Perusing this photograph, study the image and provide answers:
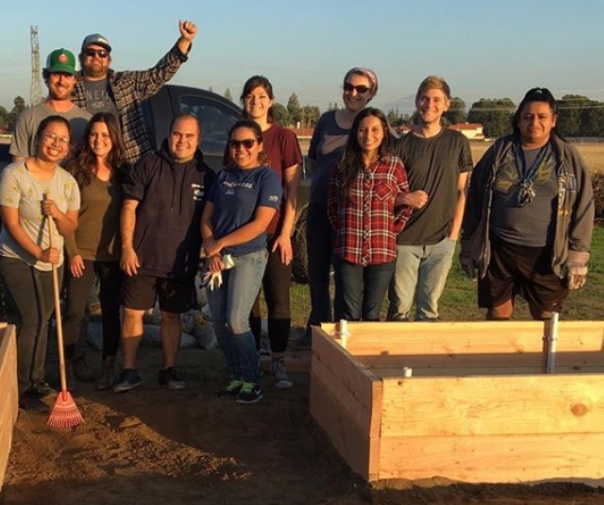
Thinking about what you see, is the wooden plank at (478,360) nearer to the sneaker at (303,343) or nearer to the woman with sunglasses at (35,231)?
the sneaker at (303,343)

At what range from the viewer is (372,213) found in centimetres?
511

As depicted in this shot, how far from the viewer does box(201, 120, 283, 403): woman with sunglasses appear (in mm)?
4992

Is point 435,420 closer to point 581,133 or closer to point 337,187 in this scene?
point 337,187

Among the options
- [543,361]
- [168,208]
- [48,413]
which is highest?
[168,208]

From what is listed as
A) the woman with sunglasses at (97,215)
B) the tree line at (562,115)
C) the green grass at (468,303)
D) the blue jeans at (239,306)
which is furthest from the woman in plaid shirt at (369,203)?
the tree line at (562,115)

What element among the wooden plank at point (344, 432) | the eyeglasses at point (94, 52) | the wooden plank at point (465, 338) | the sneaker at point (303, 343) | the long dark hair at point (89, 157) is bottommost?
the sneaker at point (303, 343)

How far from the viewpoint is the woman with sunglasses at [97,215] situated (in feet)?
17.1

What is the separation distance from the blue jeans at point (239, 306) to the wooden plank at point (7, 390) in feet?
4.26

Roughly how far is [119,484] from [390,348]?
1918mm

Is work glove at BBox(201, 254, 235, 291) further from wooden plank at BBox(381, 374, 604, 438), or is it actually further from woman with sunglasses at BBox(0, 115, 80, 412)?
wooden plank at BBox(381, 374, 604, 438)

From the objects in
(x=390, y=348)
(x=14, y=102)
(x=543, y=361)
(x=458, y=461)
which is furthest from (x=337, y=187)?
(x=14, y=102)

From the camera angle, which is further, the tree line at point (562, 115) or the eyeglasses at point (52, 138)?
the tree line at point (562, 115)

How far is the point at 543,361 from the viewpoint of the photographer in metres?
5.21

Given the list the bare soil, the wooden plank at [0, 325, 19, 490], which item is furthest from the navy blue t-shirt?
the wooden plank at [0, 325, 19, 490]
